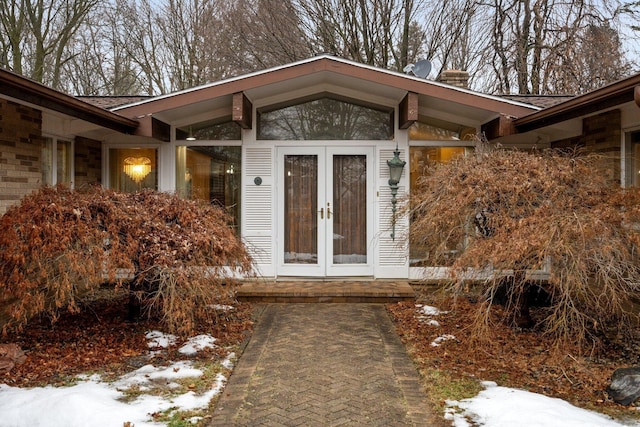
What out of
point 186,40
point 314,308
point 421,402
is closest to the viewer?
point 421,402

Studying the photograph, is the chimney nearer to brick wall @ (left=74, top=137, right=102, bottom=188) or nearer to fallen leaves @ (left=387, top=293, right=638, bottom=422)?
fallen leaves @ (left=387, top=293, right=638, bottom=422)

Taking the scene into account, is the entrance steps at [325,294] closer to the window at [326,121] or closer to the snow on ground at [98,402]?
the window at [326,121]

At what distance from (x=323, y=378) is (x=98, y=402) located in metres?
1.62

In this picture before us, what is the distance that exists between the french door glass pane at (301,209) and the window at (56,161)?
3046 mm

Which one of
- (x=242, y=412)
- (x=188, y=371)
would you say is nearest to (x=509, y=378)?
(x=242, y=412)

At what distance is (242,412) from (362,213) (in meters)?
4.70

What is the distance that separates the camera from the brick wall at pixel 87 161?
7.02 metres

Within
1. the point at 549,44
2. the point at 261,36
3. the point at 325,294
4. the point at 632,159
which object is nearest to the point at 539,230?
the point at 632,159

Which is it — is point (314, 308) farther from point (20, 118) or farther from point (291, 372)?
point (20, 118)

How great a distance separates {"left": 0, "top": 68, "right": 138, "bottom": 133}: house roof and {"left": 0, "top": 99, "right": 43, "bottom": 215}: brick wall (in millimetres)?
509

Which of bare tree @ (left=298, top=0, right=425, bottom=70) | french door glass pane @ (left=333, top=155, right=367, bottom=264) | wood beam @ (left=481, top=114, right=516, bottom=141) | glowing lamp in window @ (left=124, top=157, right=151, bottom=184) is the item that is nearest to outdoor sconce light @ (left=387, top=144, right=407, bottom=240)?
french door glass pane @ (left=333, top=155, right=367, bottom=264)

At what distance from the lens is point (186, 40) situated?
15727mm

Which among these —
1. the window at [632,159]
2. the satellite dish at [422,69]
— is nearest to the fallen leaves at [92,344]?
the window at [632,159]

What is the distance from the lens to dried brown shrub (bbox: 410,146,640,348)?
12.7 feet
